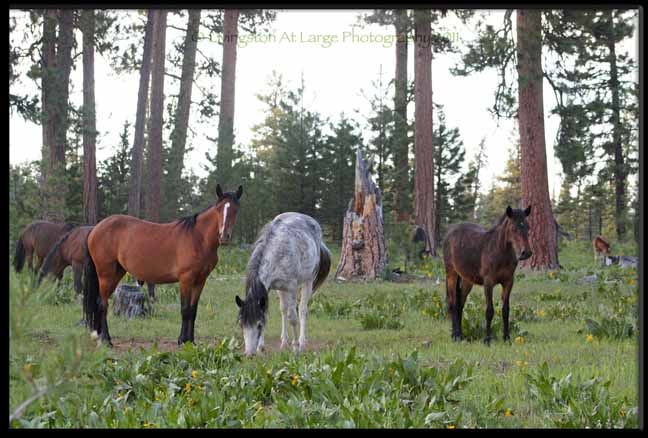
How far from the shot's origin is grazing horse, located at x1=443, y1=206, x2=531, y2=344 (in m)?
7.37

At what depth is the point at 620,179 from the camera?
13.9m

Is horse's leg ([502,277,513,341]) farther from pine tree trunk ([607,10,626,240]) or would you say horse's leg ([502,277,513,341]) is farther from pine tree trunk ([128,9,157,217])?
pine tree trunk ([128,9,157,217])

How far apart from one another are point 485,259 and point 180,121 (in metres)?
13.9

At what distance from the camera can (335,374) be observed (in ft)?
15.8

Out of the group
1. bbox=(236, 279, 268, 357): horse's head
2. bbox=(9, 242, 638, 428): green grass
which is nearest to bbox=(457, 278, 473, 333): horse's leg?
bbox=(9, 242, 638, 428): green grass

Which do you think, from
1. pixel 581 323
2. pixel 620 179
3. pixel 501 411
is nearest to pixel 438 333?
pixel 581 323

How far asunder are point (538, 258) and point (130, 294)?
8.95 meters

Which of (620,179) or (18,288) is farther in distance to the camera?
(620,179)

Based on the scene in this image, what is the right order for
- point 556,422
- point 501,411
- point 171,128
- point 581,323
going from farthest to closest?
point 171,128
point 581,323
point 501,411
point 556,422

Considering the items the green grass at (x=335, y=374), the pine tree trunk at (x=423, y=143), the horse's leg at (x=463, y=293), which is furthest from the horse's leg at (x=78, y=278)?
the pine tree trunk at (x=423, y=143)

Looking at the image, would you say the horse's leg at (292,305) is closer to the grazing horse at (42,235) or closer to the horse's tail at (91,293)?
the horse's tail at (91,293)

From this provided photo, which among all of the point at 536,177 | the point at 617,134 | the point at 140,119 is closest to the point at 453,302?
the point at 617,134
